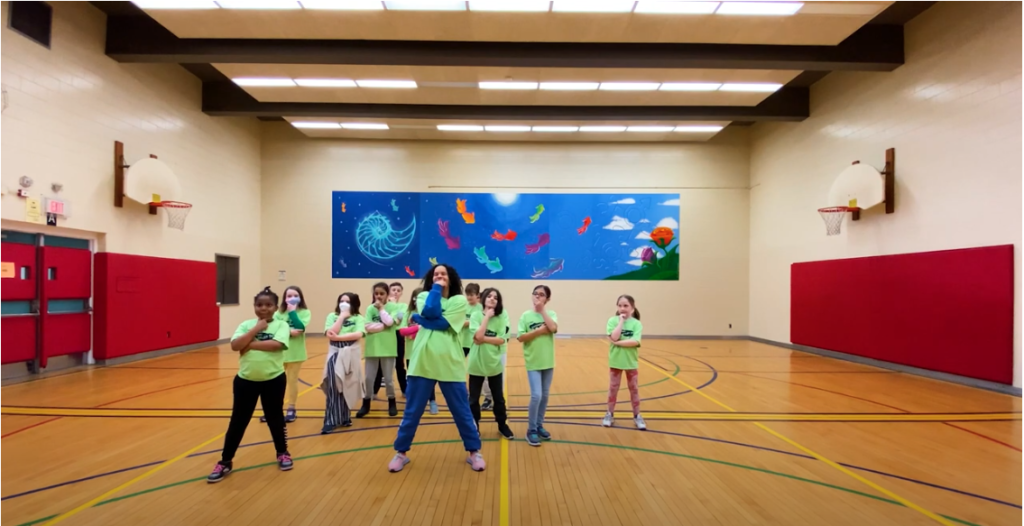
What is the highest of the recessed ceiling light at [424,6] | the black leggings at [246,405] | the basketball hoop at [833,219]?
the recessed ceiling light at [424,6]

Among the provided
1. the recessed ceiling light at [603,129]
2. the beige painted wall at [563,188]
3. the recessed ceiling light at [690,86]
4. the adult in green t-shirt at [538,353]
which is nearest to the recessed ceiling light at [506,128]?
the beige painted wall at [563,188]

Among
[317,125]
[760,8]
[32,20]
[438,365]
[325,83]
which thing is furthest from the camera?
[317,125]

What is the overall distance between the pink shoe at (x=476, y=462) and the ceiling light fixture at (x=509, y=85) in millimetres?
8422

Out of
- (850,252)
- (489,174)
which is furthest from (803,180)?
(489,174)

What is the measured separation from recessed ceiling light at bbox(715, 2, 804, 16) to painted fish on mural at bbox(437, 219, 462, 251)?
9373 mm

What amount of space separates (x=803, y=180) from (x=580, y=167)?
5828mm

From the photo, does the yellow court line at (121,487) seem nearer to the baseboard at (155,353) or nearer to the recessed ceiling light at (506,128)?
the baseboard at (155,353)

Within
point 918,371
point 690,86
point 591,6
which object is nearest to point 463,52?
point 591,6

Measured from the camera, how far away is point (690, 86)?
36.0 feet

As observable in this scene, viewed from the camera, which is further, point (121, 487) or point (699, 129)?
point (699, 129)

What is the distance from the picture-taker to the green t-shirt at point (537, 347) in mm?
5191

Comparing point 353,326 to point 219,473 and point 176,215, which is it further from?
point 176,215

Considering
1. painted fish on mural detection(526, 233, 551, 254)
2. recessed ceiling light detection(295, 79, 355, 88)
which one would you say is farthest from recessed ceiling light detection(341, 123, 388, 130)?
painted fish on mural detection(526, 233, 551, 254)

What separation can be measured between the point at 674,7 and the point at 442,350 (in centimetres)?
655
